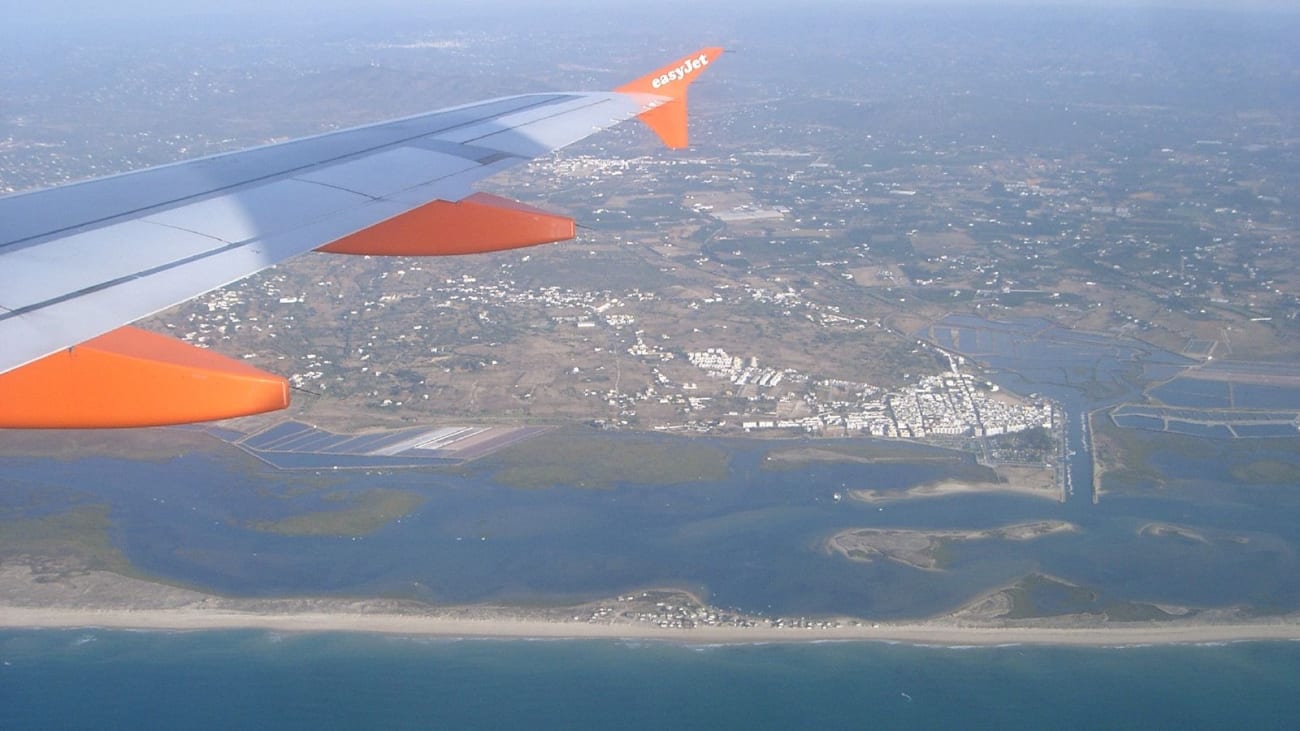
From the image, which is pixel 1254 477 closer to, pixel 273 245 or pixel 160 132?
pixel 273 245

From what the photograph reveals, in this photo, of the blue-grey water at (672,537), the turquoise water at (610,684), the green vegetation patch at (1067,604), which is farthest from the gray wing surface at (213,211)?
the green vegetation patch at (1067,604)

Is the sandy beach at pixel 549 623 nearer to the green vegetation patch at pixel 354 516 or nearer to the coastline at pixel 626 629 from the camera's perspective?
the coastline at pixel 626 629

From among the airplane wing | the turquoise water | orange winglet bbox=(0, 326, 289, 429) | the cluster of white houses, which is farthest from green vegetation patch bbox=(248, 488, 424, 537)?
orange winglet bbox=(0, 326, 289, 429)

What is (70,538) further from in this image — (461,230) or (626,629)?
(461,230)

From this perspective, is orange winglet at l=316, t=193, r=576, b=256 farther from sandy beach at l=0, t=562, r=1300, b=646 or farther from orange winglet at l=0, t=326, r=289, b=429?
sandy beach at l=0, t=562, r=1300, b=646

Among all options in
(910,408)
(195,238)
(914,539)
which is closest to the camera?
(195,238)

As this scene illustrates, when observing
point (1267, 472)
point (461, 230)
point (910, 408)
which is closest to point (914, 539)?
point (910, 408)

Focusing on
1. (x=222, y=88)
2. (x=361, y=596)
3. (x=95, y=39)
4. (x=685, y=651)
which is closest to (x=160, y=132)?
(x=222, y=88)

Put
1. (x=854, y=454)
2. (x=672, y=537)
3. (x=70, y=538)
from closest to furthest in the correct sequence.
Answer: (x=70, y=538)
(x=672, y=537)
(x=854, y=454)
